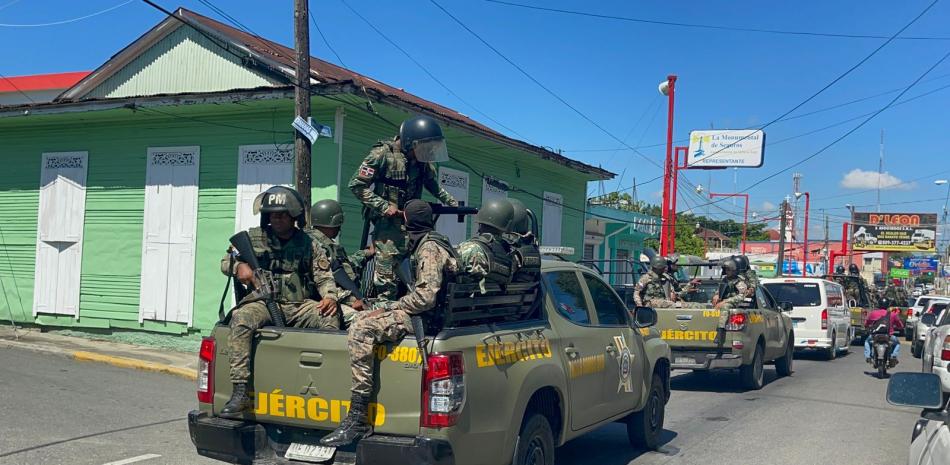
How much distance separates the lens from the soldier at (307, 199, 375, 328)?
5.19 metres

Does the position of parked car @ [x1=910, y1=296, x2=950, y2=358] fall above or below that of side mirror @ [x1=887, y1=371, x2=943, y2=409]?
below

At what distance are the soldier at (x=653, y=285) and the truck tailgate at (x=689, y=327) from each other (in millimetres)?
732

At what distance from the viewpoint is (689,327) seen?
423 inches

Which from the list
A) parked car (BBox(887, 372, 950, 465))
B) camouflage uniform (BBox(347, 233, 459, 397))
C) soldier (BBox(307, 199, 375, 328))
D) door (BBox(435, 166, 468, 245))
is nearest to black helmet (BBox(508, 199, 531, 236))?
camouflage uniform (BBox(347, 233, 459, 397))

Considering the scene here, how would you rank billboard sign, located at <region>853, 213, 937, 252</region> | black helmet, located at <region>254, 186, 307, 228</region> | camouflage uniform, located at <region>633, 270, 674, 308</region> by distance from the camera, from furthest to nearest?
1. billboard sign, located at <region>853, 213, 937, 252</region>
2. camouflage uniform, located at <region>633, 270, 674, 308</region>
3. black helmet, located at <region>254, 186, 307, 228</region>

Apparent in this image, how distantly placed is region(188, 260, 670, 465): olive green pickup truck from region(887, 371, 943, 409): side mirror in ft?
6.67

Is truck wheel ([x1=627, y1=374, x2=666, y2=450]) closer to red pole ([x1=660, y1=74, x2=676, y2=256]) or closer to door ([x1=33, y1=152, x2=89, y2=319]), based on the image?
door ([x1=33, y1=152, x2=89, y2=319])

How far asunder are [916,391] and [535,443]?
230cm

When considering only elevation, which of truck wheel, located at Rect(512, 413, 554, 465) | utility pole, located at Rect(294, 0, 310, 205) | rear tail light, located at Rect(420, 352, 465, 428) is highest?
utility pole, located at Rect(294, 0, 310, 205)

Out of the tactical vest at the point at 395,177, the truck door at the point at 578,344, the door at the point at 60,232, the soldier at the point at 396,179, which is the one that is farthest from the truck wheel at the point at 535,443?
the door at the point at 60,232

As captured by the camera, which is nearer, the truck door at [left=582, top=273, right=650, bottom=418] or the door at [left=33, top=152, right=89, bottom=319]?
the truck door at [left=582, top=273, right=650, bottom=418]

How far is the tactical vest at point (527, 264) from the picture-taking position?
5.35 m

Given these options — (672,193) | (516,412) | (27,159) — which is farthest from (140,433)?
(672,193)

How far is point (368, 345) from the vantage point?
419cm
